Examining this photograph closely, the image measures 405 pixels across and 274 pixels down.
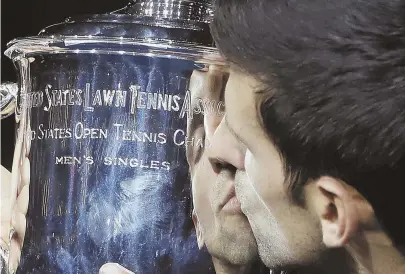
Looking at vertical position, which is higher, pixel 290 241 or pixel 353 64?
pixel 353 64

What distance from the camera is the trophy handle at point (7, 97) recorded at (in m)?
0.56

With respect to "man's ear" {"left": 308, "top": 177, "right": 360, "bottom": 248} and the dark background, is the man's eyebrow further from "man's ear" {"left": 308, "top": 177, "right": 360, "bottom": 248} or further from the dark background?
the dark background

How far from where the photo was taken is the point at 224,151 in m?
0.44

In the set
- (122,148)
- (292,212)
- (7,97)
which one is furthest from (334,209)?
(7,97)

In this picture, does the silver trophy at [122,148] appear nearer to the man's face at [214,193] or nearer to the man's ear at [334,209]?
the man's face at [214,193]

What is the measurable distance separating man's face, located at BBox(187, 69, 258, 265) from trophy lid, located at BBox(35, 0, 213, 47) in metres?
0.03

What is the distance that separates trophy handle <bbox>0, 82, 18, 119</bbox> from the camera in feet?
1.83

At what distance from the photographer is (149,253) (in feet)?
1.46

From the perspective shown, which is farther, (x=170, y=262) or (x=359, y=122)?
(x=170, y=262)

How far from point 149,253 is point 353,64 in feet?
0.62

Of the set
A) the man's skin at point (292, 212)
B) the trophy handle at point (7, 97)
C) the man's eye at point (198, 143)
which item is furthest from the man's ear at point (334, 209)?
the trophy handle at point (7, 97)

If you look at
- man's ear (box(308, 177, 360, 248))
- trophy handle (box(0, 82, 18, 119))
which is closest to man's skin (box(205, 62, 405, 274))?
man's ear (box(308, 177, 360, 248))

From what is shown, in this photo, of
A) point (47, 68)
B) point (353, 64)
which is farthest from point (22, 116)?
point (353, 64)

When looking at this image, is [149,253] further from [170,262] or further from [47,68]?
[47,68]
